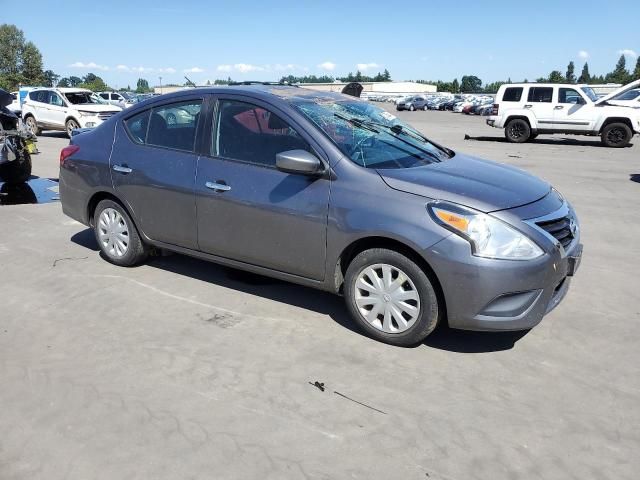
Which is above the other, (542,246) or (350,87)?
(350,87)

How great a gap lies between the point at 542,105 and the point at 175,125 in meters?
16.4

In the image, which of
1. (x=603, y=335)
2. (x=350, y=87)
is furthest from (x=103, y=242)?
(x=350, y=87)

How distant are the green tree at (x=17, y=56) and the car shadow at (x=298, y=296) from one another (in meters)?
105

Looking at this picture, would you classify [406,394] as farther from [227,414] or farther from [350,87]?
[350,87]

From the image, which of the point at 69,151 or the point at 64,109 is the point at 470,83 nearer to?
the point at 64,109

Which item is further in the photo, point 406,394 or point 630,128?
point 630,128

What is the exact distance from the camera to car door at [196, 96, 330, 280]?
12.9 feet

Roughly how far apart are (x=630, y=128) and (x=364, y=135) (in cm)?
1611

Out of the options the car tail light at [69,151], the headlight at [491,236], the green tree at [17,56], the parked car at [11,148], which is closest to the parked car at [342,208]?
the headlight at [491,236]

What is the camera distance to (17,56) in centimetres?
9831

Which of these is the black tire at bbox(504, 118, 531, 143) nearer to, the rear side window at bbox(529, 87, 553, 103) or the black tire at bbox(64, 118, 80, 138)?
the rear side window at bbox(529, 87, 553, 103)

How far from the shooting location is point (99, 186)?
5160 millimetres

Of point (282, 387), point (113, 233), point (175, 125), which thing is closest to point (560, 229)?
point (282, 387)

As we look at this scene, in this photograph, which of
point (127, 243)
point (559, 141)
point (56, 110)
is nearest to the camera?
point (127, 243)
